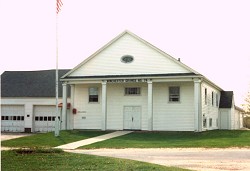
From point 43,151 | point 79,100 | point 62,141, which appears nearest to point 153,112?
point 79,100

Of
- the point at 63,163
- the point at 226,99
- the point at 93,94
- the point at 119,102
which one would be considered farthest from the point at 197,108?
the point at 63,163

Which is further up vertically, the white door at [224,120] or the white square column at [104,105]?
the white square column at [104,105]

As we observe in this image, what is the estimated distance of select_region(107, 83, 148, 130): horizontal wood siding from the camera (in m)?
33.0

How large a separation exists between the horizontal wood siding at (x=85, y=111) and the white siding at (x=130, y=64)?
1818mm

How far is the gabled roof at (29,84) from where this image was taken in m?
38.6

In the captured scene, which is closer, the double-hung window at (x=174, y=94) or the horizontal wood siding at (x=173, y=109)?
the horizontal wood siding at (x=173, y=109)

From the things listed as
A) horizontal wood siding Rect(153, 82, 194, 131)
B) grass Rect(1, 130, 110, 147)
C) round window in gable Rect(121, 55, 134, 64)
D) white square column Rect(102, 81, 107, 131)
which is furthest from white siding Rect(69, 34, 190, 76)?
grass Rect(1, 130, 110, 147)

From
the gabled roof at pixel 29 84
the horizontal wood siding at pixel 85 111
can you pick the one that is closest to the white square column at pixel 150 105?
the horizontal wood siding at pixel 85 111

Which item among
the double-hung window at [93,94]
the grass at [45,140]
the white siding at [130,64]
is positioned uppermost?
the white siding at [130,64]

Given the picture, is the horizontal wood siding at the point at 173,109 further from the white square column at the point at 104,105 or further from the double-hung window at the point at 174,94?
the white square column at the point at 104,105

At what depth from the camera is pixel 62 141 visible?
82.4 feet

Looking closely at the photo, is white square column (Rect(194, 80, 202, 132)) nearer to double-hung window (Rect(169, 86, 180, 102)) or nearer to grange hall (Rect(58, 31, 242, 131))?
grange hall (Rect(58, 31, 242, 131))

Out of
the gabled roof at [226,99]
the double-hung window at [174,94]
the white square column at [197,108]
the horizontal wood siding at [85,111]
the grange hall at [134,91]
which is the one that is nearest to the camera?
the white square column at [197,108]

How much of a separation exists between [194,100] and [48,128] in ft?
47.9
